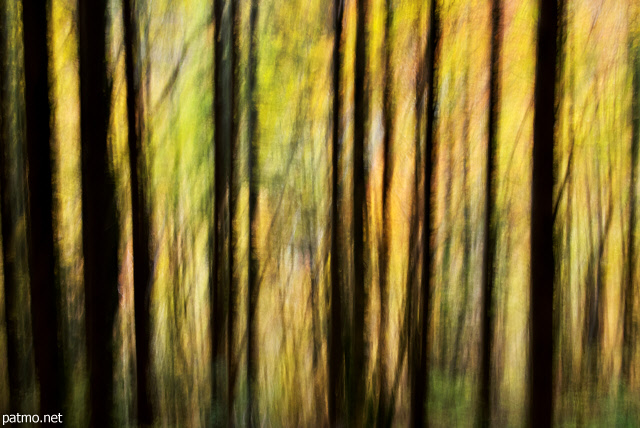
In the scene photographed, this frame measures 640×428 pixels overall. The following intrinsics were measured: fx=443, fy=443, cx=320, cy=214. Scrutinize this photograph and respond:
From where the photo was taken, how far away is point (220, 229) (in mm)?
671

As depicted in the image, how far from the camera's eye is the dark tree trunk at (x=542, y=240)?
0.63 metres

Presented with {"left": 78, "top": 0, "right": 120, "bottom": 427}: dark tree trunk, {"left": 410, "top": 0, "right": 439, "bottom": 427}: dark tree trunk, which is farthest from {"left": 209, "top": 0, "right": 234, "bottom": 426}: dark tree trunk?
{"left": 410, "top": 0, "right": 439, "bottom": 427}: dark tree trunk

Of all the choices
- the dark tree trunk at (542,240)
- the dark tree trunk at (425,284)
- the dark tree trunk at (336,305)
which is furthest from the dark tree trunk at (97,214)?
the dark tree trunk at (542,240)

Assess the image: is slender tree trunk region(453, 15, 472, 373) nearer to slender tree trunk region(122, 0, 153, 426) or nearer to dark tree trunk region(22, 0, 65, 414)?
slender tree trunk region(122, 0, 153, 426)

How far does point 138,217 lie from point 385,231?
374 mm

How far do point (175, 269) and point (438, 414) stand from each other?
0.45 m

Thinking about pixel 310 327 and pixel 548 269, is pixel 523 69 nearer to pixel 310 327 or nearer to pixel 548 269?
pixel 548 269

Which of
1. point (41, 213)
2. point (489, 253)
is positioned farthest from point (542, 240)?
point (41, 213)

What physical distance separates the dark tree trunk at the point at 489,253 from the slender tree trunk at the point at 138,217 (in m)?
0.50

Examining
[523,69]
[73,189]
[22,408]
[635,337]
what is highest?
[523,69]

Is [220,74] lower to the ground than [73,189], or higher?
higher

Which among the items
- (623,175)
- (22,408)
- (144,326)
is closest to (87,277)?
(144,326)

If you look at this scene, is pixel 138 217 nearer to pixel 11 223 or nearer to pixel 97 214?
pixel 97 214

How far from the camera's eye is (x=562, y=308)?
64 cm
